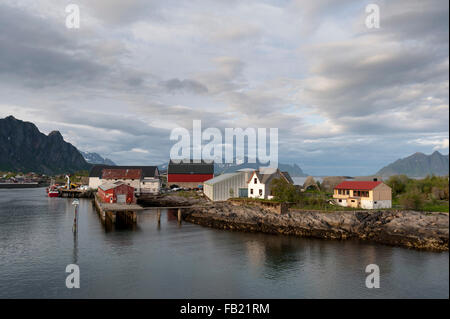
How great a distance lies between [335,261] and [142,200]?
60603 millimetres

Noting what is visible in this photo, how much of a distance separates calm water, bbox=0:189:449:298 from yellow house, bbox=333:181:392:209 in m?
11.1

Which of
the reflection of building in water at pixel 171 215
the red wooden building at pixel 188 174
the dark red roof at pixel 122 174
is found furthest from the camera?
the red wooden building at pixel 188 174

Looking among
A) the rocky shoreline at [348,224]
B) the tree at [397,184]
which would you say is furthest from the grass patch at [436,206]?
the tree at [397,184]

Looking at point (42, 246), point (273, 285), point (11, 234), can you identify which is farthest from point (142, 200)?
point (273, 285)

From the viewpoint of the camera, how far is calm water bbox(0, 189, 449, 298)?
22531mm

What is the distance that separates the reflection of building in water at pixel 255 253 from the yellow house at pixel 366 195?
19.2 meters

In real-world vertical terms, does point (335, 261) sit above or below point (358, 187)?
below

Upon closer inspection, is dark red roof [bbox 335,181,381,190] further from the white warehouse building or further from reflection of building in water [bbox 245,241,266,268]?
the white warehouse building

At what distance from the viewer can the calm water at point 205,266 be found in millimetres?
22531

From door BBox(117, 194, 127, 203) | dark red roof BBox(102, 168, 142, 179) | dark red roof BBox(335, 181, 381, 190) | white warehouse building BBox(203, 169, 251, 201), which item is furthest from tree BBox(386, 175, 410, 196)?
dark red roof BBox(102, 168, 142, 179)

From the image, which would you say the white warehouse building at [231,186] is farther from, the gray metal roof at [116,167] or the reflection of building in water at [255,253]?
the gray metal roof at [116,167]

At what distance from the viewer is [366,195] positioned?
148ft

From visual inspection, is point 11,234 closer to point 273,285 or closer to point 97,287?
point 97,287

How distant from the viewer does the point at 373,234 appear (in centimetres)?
3850
